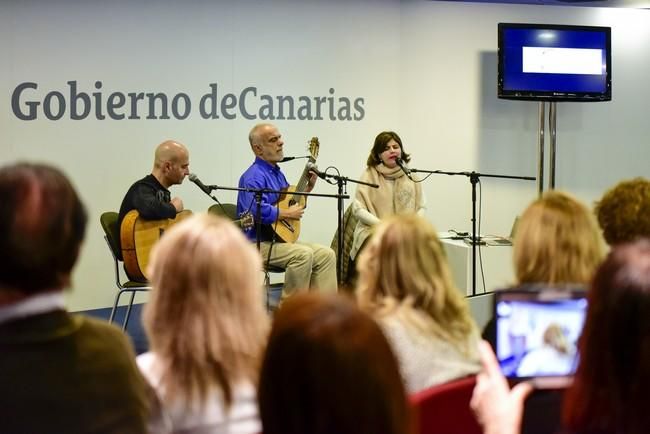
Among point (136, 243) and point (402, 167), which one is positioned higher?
point (402, 167)

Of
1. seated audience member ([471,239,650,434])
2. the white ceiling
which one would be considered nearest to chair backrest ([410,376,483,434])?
seated audience member ([471,239,650,434])

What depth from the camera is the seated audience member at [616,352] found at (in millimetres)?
1296

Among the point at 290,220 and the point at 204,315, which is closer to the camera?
the point at 204,315

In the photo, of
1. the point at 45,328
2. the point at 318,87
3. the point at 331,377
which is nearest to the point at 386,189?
the point at 318,87

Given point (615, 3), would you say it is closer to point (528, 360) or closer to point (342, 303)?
point (528, 360)

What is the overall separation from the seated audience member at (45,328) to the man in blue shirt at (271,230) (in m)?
3.71

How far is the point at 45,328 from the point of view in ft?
4.91

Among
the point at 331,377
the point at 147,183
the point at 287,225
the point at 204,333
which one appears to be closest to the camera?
the point at 331,377

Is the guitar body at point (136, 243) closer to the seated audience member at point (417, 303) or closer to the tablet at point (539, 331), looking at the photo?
the seated audience member at point (417, 303)

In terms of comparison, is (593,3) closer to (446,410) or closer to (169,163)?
(169,163)

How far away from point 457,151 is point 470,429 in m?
5.61

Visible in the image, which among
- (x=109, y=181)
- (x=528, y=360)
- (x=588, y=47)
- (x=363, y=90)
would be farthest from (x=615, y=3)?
(x=528, y=360)

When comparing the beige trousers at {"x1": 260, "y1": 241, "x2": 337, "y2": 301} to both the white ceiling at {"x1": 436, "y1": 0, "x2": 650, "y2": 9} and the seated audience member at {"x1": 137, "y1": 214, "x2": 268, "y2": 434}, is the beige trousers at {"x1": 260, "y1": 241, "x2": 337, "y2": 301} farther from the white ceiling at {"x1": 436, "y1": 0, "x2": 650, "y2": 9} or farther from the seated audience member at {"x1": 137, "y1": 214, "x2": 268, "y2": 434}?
the seated audience member at {"x1": 137, "y1": 214, "x2": 268, "y2": 434}

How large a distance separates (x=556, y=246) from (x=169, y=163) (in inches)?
129
